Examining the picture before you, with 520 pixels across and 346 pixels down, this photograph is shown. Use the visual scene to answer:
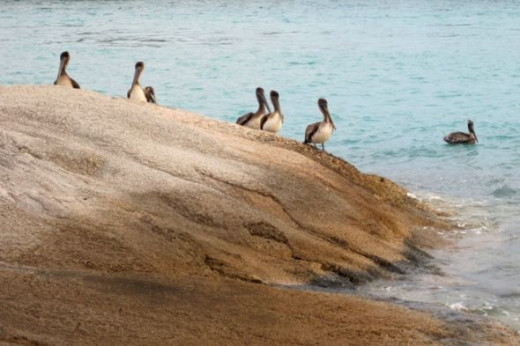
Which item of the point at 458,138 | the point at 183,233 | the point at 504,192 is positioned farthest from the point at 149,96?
the point at 183,233

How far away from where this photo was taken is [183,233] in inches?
374

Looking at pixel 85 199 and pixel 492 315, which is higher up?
pixel 85 199

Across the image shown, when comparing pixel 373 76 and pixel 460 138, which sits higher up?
pixel 460 138

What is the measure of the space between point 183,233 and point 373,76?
25.1 m

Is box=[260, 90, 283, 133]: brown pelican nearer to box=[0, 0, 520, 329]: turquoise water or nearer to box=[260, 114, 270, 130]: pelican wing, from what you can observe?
box=[260, 114, 270, 130]: pelican wing

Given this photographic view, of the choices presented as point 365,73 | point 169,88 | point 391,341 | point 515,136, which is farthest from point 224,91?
point 391,341

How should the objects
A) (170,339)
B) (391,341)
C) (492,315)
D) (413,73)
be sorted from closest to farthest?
1. (170,339)
2. (391,341)
3. (492,315)
4. (413,73)

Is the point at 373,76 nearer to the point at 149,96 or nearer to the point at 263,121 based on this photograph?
the point at 149,96

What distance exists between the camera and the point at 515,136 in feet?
75.8

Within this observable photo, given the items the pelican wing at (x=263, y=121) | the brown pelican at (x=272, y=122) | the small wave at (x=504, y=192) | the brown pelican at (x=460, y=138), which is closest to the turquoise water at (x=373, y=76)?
the small wave at (x=504, y=192)

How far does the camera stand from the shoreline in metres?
7.58

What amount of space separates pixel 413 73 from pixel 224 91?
6566mm

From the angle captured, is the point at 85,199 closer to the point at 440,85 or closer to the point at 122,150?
the point at 122,150

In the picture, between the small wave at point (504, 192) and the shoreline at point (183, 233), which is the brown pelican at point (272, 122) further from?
the small wave at point (504, 192)
